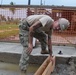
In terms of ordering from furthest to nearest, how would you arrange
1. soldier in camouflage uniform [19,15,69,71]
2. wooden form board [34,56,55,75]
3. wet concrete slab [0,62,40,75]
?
wet concrete slab [0,62,40,75] → soldier in camouflage uniform [19,15,69,71] → wooden form board [34,56,55,75]

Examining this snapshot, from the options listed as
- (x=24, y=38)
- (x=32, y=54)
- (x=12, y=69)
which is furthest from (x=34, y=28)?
(x=32, y=54)

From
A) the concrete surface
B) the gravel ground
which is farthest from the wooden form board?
the concrete surface

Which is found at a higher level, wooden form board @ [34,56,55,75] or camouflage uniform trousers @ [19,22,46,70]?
camouflage uniform trousers @ [19,22,46,70]

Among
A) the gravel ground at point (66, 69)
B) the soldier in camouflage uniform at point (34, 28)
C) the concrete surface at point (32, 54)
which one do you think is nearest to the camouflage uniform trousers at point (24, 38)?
the soldier in camouflage uniform at point (34, 28)

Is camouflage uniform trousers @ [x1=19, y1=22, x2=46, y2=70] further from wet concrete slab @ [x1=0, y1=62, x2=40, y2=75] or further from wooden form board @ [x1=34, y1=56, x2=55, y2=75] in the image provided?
wet concrete slab @ [x1=0, y1=62, x2=40, y2=75]

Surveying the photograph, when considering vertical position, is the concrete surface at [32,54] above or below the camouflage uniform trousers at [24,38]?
below

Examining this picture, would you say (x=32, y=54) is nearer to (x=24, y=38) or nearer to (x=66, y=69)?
(x=66, y=69)

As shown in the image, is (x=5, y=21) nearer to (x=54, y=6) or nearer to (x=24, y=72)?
(x=54, y=6)

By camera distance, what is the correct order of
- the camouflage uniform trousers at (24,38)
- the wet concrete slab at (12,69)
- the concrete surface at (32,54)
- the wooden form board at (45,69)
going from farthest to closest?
the concrete surface at (32,54)
the wet concrete slab at (12,69)
the camouflage uniform trousers at (24,38)
the wooden form board at (45,69)

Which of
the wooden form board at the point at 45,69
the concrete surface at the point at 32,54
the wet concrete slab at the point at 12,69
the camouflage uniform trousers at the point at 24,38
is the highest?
the camouflage uniform trousers at the point at 24,38

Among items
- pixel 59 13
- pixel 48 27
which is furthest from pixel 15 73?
pixel 59 13

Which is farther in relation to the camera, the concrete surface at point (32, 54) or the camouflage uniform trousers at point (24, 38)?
the concrete surface at point (32, 54)

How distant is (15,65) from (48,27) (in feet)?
7.35

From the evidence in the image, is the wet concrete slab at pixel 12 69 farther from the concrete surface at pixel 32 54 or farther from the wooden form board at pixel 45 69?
the wooden form board at pixel 45 69
